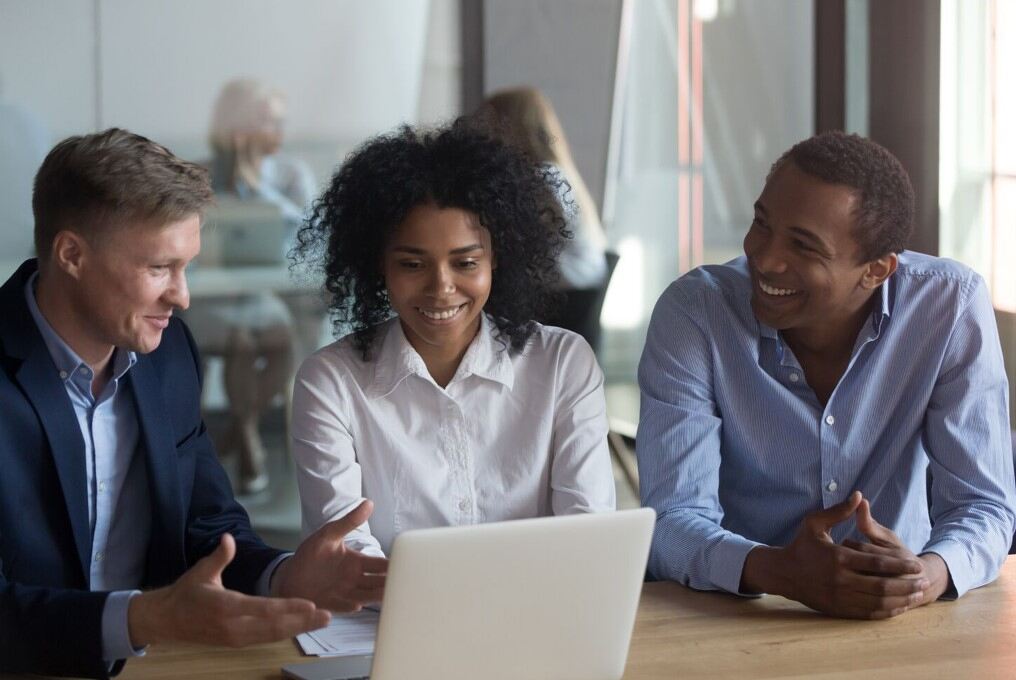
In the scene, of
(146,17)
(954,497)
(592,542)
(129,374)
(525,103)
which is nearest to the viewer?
(592,542)

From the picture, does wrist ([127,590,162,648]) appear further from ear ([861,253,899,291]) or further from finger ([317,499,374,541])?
ear ([861,253,899,291])

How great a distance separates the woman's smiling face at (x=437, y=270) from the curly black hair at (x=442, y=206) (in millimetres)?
26

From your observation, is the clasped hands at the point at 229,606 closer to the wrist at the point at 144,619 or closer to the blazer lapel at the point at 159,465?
the wrist at the point at 144,619

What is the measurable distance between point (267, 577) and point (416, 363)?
456 millimetres

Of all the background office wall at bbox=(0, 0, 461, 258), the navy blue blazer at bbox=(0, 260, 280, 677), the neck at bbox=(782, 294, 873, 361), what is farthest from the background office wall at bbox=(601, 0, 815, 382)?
the navy blue blazer at bbox=(0, 260, 280, 677)

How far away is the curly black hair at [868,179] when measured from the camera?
2.14m

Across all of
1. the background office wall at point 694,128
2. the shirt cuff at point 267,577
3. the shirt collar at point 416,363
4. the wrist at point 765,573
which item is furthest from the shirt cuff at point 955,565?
the background office wall at point 694,128

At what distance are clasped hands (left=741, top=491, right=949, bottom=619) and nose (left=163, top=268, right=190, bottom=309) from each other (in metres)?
0.88

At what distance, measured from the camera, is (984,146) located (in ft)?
12.8

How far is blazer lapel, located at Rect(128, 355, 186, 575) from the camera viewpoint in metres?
1.90

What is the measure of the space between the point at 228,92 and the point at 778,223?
84.4 inches

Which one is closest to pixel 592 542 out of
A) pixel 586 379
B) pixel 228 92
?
pixel 586 379

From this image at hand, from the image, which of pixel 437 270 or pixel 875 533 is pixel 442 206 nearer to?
pixel 437 270

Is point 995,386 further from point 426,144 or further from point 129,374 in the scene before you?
point 129,374
